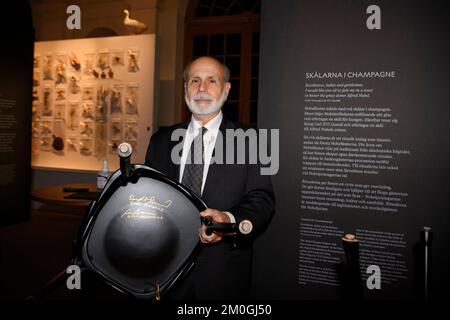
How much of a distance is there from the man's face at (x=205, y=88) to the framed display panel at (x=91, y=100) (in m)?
3.06

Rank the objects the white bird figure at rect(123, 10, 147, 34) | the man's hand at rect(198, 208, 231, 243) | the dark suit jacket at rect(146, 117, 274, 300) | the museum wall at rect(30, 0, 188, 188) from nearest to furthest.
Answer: the man's hand at rect(198, 208, 231, 243) < the dark suit jacket at rect(146, 117, 274, 300) < the white bird figure at rect(123, 10, 147, 34) < the museum wall at rect(30, 0, 188, 188)

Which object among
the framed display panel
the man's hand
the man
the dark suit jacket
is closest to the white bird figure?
the framed display panel

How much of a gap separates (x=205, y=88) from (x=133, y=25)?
12.5 ft

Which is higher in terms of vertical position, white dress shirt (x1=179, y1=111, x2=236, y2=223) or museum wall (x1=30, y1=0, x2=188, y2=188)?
museum wall (x1=30, y1=0, x2=188, y2=188)

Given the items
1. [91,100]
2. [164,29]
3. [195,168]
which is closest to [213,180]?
[195,168]

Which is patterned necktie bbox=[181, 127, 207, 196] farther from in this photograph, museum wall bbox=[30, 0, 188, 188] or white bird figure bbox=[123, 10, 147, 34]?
white bird figure bbox=[123, 10, 147, 34]

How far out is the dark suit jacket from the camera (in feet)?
4.44

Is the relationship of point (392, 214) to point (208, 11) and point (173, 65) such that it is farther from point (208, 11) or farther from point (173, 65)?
point (208, 11)

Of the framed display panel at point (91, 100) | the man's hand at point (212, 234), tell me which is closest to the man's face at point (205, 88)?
the man's hand at point (212, 234)

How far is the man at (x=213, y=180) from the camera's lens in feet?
4.46

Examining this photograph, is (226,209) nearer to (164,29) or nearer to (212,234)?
(212,234)

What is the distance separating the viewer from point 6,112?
3.98 m

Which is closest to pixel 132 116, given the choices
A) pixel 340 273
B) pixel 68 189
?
pixel 68 189
